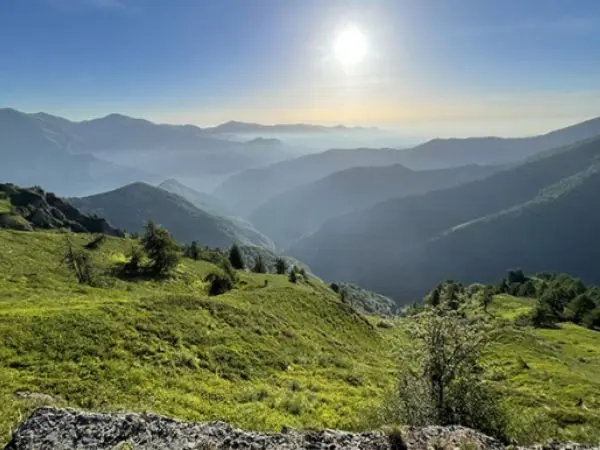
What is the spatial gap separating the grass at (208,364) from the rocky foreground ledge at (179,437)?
5.50 feet

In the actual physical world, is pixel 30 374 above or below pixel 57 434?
below

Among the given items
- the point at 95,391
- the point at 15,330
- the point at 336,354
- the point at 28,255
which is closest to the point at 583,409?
the point at 336,354

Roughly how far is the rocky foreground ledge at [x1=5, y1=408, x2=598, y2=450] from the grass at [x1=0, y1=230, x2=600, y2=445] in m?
1.68

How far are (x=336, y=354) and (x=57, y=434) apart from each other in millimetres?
29263

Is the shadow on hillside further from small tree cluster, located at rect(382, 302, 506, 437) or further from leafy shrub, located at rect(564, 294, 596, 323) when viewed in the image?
leafy shrub, located at rect(564, 294, 596, 323)

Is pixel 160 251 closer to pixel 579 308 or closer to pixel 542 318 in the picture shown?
pixel 542 318

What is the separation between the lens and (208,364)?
26.1m

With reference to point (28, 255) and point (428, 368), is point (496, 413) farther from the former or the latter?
point (28, 255)

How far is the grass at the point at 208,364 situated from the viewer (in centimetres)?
1875

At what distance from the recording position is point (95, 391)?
18.5m

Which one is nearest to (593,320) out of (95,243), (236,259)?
(236,259)

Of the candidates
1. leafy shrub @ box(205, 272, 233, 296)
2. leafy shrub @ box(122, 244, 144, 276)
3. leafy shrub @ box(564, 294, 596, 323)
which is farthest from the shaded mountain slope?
leafy shrub @ box(564, 294, 596, 323)

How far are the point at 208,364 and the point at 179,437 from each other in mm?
14080

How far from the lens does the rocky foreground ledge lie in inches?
460
